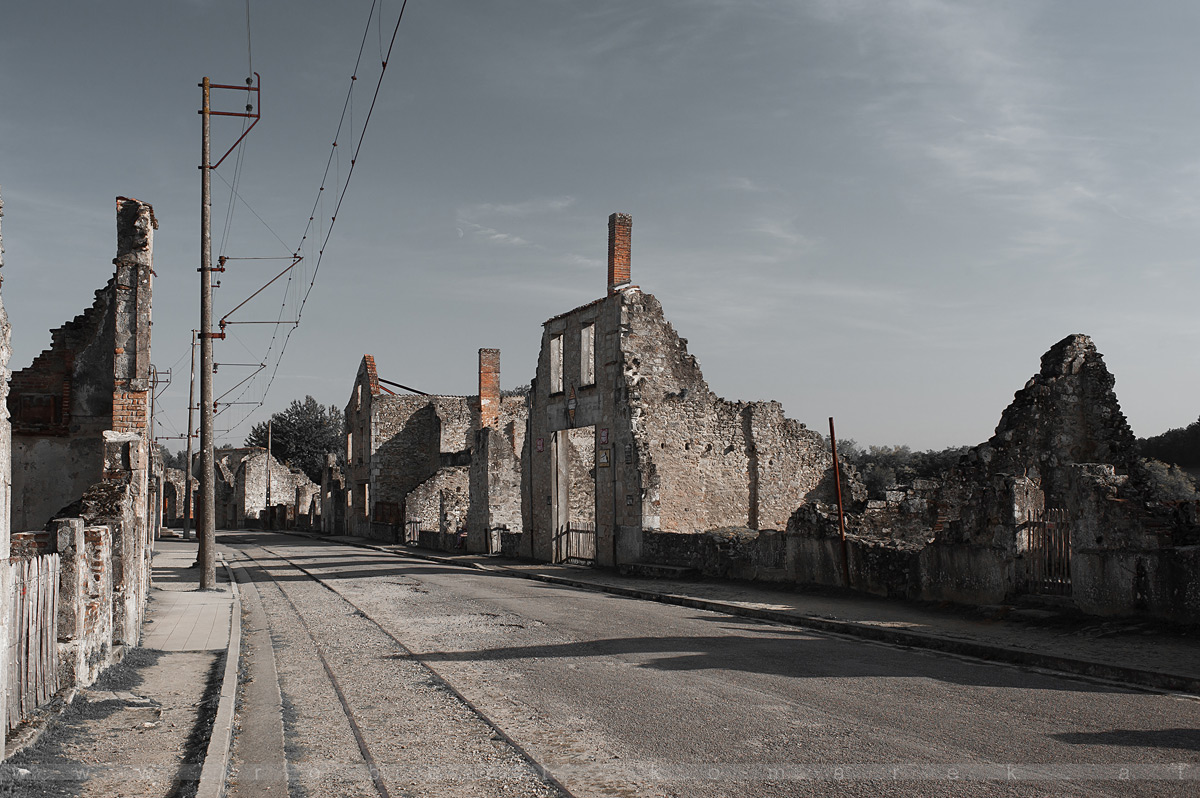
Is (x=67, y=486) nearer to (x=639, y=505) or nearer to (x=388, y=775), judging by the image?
(x=639, y=505)

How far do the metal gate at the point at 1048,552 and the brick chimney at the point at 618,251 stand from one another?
547 inches

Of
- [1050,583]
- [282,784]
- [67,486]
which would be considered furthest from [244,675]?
[67,486]

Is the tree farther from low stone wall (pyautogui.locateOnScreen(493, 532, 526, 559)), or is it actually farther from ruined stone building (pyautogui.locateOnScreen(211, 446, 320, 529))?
low stone wall (pyautogui.locateOnScreen(493, 532, 526, 559))

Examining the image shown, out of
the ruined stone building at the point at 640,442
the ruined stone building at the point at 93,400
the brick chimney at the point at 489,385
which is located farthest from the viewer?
the brick chimney at the point at 489,385

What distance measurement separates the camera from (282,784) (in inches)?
221

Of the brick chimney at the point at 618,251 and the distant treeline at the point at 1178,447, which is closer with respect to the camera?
the brick chimney at the point at 618,251

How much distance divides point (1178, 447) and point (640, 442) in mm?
37848

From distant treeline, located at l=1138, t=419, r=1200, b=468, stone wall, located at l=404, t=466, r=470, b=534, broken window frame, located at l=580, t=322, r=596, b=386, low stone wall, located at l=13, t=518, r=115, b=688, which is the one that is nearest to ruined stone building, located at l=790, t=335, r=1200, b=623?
broken window frame, located at l=580, t=322, r=596, b=386

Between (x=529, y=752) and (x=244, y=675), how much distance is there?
459 cm

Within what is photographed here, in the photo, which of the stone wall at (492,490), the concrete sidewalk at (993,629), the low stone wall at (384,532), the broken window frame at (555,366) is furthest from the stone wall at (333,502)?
the concrete sidewalk at (993,629)

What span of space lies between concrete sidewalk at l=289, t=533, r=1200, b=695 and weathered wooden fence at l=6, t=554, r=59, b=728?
8632 mm

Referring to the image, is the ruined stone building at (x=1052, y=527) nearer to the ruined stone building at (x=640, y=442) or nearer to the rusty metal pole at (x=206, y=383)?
the ruined stone building at (x=640, y=442)

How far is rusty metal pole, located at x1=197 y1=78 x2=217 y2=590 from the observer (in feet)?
60.5

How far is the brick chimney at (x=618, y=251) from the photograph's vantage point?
80.0 ft
